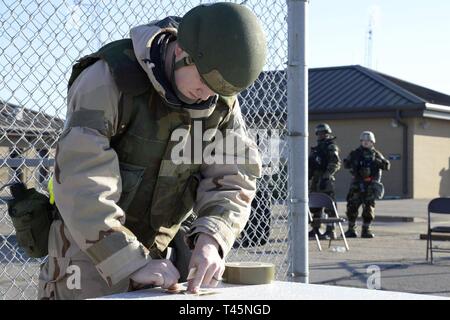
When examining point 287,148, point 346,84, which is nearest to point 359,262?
point 287,148

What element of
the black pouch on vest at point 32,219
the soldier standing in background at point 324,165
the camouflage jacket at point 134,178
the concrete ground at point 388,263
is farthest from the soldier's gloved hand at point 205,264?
the soldier standing in background at point 324,165

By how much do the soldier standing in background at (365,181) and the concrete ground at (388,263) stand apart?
1.50ft

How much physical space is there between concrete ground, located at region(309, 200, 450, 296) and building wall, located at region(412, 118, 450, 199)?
13.1 meters

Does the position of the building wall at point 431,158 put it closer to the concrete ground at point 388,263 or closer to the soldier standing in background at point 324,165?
the concrete ground at point 388,263

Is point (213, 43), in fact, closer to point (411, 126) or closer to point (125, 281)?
point (125, 281)

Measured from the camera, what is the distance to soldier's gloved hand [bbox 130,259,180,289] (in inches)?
86.7

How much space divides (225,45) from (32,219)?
95 cm

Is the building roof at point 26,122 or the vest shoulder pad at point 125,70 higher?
the vest shoulder pad at point 125,70

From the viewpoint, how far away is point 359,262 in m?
9.99

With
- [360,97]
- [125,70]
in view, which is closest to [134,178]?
[125,70]

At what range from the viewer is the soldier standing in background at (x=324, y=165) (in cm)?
1284

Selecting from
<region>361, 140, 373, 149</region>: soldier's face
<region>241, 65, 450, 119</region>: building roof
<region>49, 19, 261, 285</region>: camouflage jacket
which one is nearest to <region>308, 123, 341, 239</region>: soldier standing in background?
<region>361, 140, 373, 149</region>: soldier's face

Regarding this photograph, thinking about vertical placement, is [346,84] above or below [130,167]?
above

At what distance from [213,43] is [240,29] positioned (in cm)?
9
